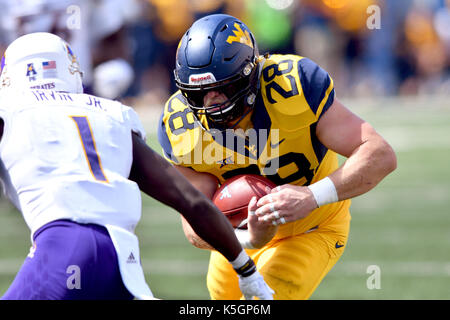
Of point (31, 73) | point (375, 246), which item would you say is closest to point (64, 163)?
point (31, 73)

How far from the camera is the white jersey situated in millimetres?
2805

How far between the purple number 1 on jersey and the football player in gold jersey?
0.94 meters

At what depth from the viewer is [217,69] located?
3773 mm

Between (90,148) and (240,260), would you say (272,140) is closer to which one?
(240,260)

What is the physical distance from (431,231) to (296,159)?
387 cm

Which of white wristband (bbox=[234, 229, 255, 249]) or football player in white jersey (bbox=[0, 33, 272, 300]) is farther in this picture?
white wristband (bbox=[234, 229, 255, 249])

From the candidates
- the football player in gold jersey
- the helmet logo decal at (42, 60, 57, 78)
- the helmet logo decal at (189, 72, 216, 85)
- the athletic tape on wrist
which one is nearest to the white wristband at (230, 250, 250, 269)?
the athletic tape on wrist

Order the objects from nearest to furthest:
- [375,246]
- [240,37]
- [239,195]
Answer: [239,195]
[240,37]
[375,246]

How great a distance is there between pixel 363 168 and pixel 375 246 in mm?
3403

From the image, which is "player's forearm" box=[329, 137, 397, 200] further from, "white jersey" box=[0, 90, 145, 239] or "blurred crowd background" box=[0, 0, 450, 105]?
"blurred crowd background" box=[0, 0, 450, 105]

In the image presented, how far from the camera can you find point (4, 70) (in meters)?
3.24

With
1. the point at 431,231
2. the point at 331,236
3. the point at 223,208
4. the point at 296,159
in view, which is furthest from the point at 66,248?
the point at 431,231

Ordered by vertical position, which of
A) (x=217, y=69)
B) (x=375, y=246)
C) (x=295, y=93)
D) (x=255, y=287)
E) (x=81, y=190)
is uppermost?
(x=217, y=69)

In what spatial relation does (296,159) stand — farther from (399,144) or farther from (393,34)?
(393,34)
